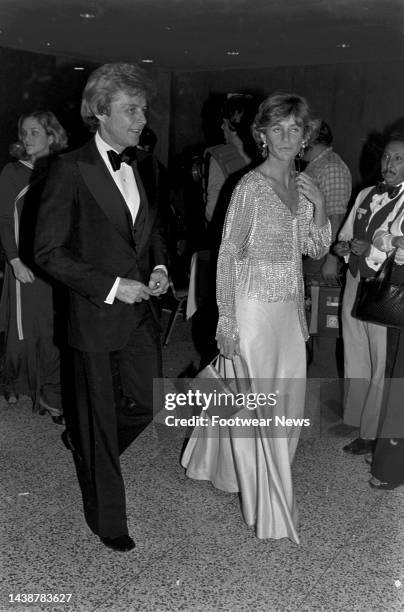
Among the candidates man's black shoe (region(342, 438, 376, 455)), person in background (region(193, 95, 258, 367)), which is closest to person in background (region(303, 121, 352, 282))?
person in background (region(193, 95, 258, 367))

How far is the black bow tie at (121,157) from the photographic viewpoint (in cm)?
248

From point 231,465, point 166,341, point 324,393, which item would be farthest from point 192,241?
point 231,465

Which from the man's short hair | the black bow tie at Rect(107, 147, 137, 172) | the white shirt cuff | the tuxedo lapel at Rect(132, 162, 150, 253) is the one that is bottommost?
the white shirt cuff

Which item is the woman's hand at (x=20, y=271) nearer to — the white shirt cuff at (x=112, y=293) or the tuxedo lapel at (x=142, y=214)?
the tuxedo lapel at (x=142, y=214)

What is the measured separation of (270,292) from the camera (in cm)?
279

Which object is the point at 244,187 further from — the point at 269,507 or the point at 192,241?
the point at 192,241

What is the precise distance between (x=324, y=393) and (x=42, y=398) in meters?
1.70

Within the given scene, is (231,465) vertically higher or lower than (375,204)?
lower

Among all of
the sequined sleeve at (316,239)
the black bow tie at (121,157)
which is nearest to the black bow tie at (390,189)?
the sequined sleeve at (316,239)

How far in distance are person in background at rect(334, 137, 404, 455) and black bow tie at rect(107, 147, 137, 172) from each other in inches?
52.9

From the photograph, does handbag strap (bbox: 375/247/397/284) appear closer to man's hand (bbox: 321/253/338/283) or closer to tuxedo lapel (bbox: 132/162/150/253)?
tuxedo lapel (bbox: 132/162/150/253)

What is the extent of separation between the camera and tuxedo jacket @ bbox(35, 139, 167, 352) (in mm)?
2371

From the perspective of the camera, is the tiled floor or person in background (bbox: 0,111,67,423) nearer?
the tiled floor

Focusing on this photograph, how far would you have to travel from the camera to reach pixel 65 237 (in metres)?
2.39
